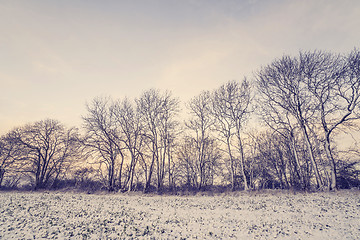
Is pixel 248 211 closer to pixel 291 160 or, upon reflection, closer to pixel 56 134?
pixel 291 160

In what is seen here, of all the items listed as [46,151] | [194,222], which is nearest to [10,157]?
[46,151]

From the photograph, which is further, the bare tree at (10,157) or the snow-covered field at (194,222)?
the bare tree at (10,157)

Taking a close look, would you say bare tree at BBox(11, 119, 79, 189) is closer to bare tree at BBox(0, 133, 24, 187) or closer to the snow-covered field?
bare tree at BBox(0, 133, 24, 187)

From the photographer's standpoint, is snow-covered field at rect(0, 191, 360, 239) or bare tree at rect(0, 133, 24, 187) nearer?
snow-covered field at rect(0, 191, 360, 239)

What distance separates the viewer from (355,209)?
35.8 ft

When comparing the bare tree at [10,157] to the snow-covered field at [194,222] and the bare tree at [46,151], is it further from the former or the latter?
the snow-covered field at [194,222]

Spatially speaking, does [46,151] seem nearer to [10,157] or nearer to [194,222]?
[10,157]

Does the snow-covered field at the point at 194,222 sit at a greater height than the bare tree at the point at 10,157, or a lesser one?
lesser

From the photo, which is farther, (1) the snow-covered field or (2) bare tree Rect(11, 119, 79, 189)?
(2) bare tree Rect(11, 119, 79, 189)

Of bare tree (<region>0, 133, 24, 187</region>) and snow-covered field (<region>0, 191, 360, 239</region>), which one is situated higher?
bare tree (<region>0, 133, 24, 187</region>)

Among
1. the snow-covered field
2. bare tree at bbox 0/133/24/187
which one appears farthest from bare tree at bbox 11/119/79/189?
the snow-covered field

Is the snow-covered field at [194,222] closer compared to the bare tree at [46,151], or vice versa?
the snow-covered field at [194,222]

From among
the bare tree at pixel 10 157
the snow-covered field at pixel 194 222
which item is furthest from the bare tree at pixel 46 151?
the snow-covered field at pixel 194 222

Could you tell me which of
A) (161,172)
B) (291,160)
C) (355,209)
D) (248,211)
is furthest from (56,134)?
(291,160)
